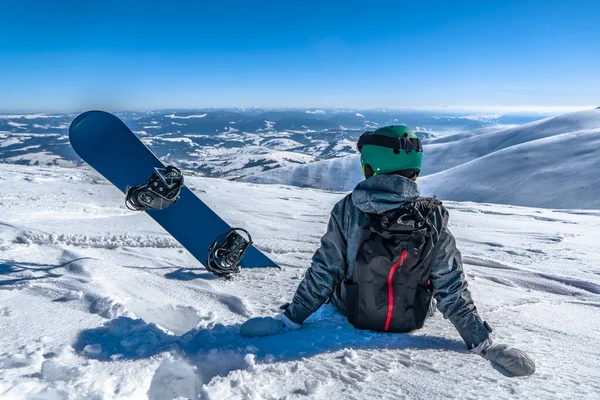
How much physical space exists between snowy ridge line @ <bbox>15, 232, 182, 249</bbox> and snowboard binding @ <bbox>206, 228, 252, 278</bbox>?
134 centimetres

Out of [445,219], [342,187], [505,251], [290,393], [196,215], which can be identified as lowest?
[342,187]

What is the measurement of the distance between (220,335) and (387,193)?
1359mm

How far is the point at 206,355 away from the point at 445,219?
1.63m

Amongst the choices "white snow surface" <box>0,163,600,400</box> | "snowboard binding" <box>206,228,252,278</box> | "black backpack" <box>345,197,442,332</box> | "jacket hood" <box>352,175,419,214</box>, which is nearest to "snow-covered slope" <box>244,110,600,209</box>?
"white snow surface" <box>0,163,600,400</box>

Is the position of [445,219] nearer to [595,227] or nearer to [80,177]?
[595,227]

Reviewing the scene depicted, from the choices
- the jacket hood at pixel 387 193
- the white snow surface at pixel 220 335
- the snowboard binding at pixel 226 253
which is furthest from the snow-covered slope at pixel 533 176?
the jacket hood at pixel 387 193

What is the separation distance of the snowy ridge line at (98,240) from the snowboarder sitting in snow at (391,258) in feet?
9.72

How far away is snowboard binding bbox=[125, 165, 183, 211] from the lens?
3369 mm

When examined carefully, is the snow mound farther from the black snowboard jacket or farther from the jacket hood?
the jacket hood

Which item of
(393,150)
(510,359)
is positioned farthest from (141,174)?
(510,359)

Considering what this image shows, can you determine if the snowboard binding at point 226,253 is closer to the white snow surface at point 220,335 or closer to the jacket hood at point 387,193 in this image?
the white snow surface at point 220,335

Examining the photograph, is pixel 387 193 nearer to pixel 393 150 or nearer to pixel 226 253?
pixel 393 150

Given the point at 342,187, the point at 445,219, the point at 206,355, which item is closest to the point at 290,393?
the point at 206,355

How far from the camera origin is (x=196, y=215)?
158 inches
